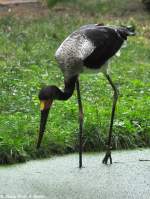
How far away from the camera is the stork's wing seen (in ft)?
24.2

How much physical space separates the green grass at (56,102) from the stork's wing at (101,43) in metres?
0.81

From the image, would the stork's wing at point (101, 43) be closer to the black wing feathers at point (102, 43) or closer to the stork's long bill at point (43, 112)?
the black wing feathers at point (102, 43)

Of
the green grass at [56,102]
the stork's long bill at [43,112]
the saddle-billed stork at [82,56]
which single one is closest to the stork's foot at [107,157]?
the saddle-billed stork at [82,56]

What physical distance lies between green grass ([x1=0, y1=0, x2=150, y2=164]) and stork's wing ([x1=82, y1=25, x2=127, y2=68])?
81cm

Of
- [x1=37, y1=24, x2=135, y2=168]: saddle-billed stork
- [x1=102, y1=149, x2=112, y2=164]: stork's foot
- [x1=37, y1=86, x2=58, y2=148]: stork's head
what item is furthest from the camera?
[x1=37, y1=24, x2=135, y2=168]: saddle-billed stork

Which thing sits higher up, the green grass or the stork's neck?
the stork's neck

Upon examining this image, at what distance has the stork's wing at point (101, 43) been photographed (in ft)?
24.2

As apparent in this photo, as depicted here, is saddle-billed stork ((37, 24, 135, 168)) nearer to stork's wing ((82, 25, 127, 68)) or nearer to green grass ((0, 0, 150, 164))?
stork's wing ((82, 25, 127, 68))

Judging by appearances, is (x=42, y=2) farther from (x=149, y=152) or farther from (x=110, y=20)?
(x=149, y=152)

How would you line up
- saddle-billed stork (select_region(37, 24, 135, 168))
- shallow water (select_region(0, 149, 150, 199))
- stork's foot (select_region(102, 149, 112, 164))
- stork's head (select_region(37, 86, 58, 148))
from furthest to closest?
saddle-billed stork (select_region(37, 24, 135, 168)) < stork's foot (select_region(102, 149, 112, 164)) < stork's head (select_region(37, 86, 58, 148)) < shallow water (select_region(0, 149, 150, 199))

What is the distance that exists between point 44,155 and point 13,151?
1.34 feet

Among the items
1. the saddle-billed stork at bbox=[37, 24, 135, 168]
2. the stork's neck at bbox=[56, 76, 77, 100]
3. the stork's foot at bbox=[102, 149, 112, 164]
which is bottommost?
the stork's foot at bbox=[102, 149, 112, 164]

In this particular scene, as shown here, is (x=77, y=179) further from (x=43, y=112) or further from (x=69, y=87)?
(x=69, y=87)

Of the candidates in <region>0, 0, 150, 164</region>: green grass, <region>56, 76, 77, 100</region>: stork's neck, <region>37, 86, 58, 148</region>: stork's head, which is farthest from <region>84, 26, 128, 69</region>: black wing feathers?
<region>0, 0, 150, 164</region>: green grass
